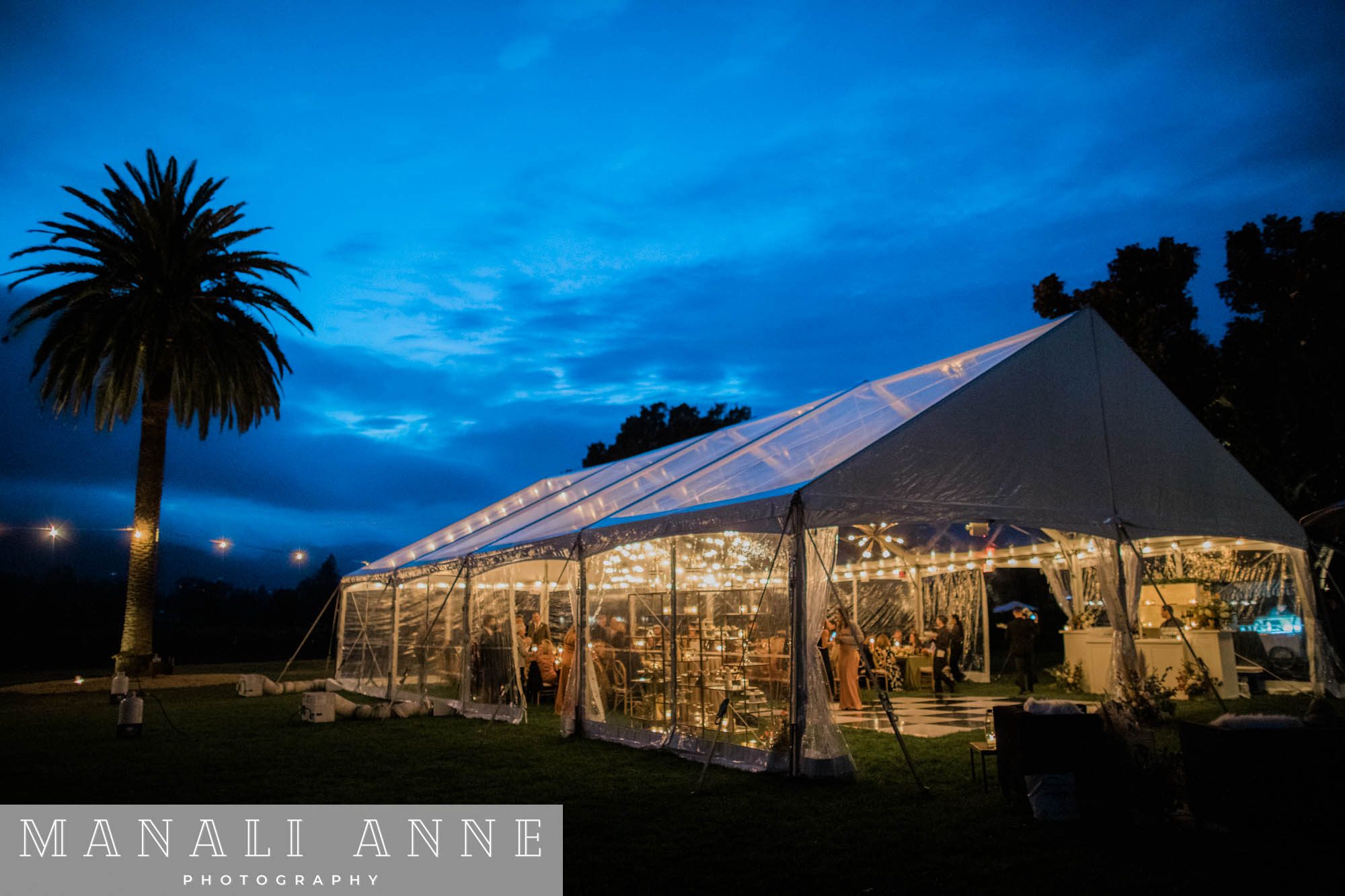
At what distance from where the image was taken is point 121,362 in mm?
20141

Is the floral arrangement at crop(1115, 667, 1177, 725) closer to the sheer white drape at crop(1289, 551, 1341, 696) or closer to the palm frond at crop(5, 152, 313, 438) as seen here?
the sheer white drape at crop(1289, 551, 1341, 696)

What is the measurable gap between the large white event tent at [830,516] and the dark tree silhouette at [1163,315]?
8.98 metres

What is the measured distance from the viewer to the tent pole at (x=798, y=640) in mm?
7355

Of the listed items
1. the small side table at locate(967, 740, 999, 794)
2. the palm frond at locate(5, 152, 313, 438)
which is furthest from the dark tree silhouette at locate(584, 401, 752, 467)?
the small side table at locate(967, 740, 999, 794)

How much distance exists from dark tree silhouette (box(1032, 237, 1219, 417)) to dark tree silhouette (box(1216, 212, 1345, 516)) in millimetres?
524

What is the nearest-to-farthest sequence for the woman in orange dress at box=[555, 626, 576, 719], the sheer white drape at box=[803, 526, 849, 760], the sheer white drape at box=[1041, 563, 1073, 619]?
the sheer white drape at box=[803, 526, 849, 760] → the woman in orange dress at box=[555, 626, 576, 719] → the sheer white drape at box=[1041, 563, 1073, 619]

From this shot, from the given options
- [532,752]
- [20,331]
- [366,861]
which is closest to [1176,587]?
[532,752]

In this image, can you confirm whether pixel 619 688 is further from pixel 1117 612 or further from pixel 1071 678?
pixel 1071 678

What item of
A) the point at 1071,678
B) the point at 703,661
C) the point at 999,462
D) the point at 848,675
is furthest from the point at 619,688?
the point at 1071,678

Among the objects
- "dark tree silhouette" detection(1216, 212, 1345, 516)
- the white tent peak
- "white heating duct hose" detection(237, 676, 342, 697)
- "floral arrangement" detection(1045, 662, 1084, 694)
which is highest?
"dark tree silhouette" detection(1216, 212, 1345, 516)

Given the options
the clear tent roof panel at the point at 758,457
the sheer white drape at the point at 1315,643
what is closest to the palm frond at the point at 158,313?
the clear tent roof panel at the point at 758,457

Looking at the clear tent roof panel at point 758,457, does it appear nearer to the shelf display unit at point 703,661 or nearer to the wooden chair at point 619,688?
the shelf display unit at point 703,661

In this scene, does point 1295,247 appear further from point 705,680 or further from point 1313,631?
point 705,680

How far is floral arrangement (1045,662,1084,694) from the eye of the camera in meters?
14.2
